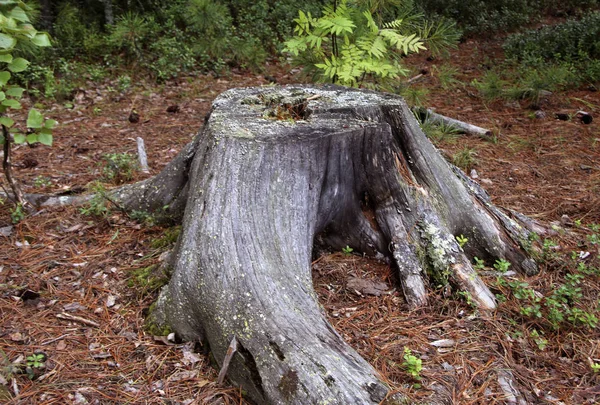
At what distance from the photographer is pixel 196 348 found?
2422 millimetres

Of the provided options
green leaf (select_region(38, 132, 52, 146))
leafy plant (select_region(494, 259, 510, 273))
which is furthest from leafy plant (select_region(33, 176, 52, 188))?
leafy plant (select_region(494, 259, 510, 273))

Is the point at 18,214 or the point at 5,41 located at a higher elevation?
the point at 5,41

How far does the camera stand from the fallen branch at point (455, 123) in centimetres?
568

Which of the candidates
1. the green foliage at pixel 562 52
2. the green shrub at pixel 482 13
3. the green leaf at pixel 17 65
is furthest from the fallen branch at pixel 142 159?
the green shrub at pixel 482 13

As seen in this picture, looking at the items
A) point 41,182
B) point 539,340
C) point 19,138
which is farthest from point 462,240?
point 41,182

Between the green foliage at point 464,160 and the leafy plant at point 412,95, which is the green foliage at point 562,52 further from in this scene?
the green foliage at point 464,160

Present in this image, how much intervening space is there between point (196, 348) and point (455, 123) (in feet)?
15.1

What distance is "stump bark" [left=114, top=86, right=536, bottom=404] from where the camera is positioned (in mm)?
2092

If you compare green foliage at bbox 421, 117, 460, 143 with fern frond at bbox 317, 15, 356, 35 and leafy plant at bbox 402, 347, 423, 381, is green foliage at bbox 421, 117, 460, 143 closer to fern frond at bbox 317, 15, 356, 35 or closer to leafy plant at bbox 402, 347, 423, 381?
fern frond at bbox 317, 15, 356, 35

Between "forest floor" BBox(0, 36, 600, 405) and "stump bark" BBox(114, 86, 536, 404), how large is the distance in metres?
0.16

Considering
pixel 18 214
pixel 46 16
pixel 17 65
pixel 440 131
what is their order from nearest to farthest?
1. pixel 17 65
2. pixel 18 214
3. pixel 440 131
4. pixel 46 16

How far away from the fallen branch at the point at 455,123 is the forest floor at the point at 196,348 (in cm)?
107

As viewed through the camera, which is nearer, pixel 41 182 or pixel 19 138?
pixel 19 138

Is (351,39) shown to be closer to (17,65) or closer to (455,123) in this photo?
(455,123)
